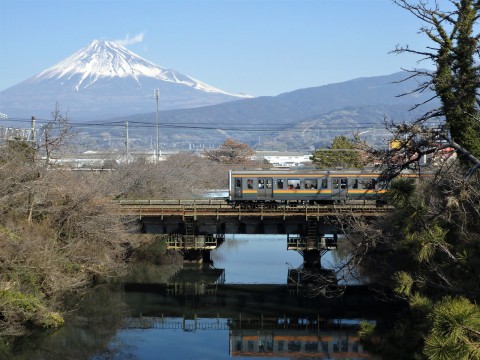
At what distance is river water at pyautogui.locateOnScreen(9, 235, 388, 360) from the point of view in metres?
23.8

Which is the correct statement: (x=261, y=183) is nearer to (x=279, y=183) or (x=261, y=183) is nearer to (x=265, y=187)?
(x=265, y=187)

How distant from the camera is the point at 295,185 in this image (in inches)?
1682

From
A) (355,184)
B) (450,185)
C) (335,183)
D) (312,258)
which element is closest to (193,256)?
(312,258)

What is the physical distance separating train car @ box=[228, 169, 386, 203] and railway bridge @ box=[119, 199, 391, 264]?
120 inches

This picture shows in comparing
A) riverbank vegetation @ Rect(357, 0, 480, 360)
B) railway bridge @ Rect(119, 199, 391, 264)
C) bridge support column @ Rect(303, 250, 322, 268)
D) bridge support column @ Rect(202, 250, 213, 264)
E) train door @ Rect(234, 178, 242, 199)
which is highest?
riverbank vegetation @ Rect(357, 0, 480, 360)

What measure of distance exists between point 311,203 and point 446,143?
34780 millimetres

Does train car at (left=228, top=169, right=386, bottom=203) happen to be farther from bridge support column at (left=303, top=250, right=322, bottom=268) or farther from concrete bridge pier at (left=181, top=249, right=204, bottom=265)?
bridge support column at (left=303, top=250, right=322, bottom=268)

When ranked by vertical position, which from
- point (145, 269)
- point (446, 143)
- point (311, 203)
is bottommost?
point (145, 269)

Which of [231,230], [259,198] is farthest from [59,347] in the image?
[259,198]

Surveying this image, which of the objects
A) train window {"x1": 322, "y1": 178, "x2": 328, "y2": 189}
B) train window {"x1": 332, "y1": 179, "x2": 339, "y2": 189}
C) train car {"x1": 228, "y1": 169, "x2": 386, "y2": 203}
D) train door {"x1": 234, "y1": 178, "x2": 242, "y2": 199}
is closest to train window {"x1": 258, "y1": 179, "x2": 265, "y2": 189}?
train car {"x1": 228, "y1": 169, "x2": 386, "y2": 203}

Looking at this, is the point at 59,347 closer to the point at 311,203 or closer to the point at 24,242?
the point at 24,242

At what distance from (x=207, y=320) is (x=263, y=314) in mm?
2189

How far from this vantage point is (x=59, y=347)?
2369cm

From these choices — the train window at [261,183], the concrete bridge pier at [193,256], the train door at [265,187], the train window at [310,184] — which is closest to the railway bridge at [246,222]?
the concrete bridge pier at [193,256]
